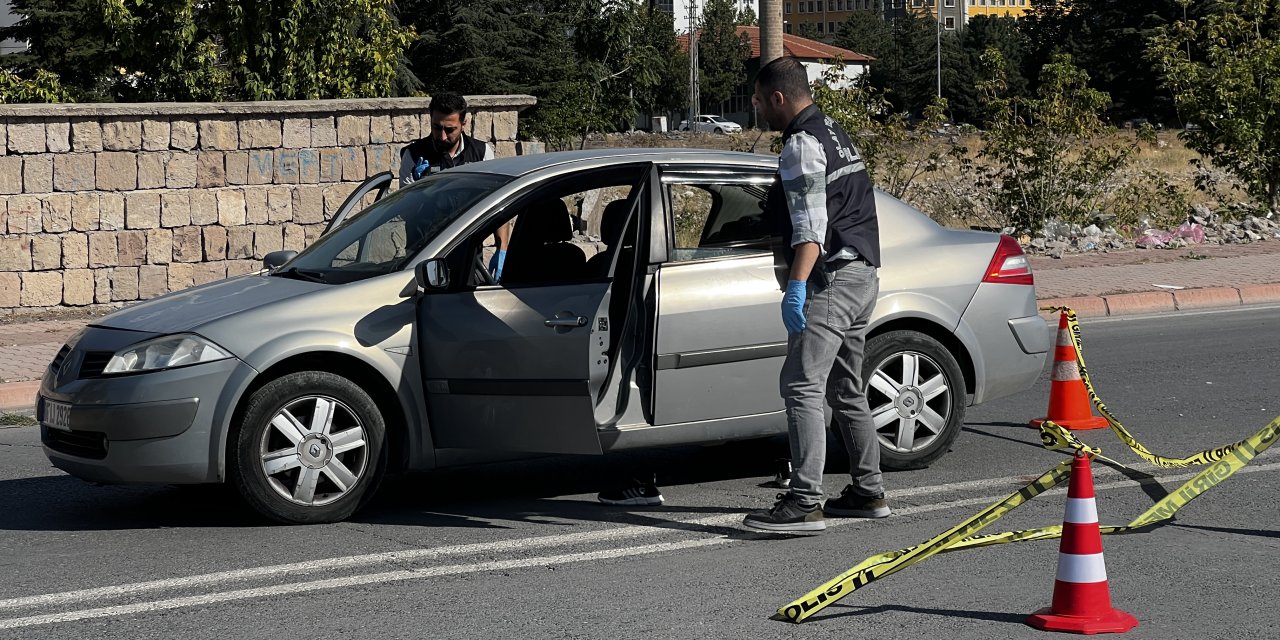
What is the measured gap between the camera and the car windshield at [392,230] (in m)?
6.32

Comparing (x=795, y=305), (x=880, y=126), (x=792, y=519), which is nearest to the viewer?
(x=795, y=305)

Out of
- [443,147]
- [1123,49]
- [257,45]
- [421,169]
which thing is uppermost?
[1123,49]

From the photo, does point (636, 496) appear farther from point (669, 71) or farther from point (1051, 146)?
point (669, 71)

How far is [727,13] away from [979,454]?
108319mm

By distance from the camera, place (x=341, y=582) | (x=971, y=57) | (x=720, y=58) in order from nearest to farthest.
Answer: (x=341, y=582) < (x=971, y=57) < (x=720, y=58)

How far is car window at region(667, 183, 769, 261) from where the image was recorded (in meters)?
6.40

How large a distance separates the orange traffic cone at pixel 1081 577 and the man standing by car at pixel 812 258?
1.37 m

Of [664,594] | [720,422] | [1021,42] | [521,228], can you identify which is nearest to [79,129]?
[521,228]

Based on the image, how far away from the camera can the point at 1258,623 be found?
15.0ft

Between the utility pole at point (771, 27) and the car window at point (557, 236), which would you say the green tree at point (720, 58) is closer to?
the utility pole at point (771, 27)

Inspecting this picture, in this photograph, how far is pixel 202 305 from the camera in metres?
6.16

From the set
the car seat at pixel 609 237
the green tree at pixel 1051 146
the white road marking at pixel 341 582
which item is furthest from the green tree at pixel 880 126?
the white road marking at pixel 341 582

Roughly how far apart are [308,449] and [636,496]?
1.44 meters

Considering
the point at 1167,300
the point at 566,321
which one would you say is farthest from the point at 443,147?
the point at 1167,300
